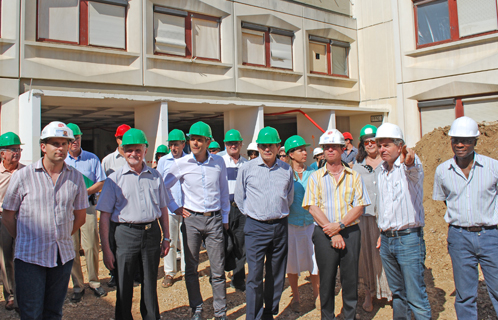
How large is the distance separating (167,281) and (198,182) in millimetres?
2110

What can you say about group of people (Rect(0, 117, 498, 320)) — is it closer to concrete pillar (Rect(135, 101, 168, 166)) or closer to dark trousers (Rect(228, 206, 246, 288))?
dark trousers (Rect(228, 206, 246, 288))

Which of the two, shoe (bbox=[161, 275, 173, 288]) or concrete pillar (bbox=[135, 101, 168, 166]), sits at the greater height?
concrete pillar (bbox=[135, 101, 168, 166])

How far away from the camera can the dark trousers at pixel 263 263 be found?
432cm

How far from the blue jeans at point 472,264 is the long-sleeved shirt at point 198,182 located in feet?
8.85

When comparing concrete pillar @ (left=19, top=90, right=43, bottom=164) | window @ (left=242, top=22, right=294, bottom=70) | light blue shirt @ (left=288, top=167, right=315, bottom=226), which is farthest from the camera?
window @ (left=242, top=22, right=294, bottom=70)

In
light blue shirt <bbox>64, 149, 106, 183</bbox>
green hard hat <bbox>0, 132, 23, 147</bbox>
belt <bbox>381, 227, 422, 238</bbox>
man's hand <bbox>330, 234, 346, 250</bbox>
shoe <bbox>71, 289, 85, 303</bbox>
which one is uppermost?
green hard hat <bbox>0, 132, 23, 147</bbox>

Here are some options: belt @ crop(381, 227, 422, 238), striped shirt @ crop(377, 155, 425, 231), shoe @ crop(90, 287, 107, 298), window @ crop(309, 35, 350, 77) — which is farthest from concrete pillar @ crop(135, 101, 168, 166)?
belt @ crop(381, 227, 422, 238)

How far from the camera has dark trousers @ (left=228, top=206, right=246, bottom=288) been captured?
5852 millimetres

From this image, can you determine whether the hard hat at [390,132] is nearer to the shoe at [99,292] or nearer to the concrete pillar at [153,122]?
the shoe at [99,292]

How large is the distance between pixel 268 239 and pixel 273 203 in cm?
42

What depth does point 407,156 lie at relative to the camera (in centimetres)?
365

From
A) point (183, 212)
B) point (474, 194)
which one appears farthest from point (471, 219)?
point (183, 212)

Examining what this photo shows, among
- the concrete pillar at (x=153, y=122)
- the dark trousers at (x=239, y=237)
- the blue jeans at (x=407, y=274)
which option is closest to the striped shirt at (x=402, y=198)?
the blue jeans at (x=407, y=274)

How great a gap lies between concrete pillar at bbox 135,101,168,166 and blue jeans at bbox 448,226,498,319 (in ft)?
26.6
